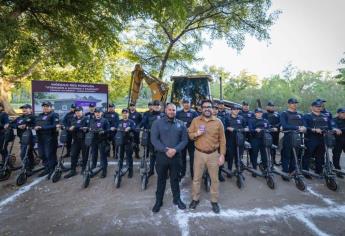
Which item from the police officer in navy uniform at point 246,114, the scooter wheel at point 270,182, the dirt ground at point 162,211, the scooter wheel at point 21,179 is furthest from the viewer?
the police officer in navy uniform at point 246,114

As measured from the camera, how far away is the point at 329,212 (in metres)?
4.80

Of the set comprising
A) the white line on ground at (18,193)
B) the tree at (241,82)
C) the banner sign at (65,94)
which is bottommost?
the white line on ground at (18,193)

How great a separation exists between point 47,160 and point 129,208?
3488 mm

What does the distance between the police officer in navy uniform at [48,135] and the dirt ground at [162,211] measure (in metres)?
0.73

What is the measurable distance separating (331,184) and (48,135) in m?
7.16

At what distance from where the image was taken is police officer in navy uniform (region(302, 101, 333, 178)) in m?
6.63

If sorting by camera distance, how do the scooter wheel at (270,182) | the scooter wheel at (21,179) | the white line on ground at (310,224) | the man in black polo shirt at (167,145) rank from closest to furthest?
the white line on ground at (310,224) < the man in black polo shirt at (167,145) < the scooter wheel at (270,182) < the scooter wheel at (21,179)

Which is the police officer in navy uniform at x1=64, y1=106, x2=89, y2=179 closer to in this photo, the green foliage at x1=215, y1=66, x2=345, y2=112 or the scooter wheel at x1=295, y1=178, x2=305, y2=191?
the scooter wheel at x1=295, y1=178, x2=305, y2=191

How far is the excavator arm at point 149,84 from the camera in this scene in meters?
11.1

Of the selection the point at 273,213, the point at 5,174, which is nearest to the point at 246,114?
the point at 273,213

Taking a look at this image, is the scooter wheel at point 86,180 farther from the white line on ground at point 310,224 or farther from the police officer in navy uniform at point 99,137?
the white line on ground at point 310,224

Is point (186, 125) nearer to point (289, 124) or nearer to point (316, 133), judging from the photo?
point (289, 124)

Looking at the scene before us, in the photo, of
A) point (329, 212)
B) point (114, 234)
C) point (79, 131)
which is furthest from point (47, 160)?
point (329, 212)

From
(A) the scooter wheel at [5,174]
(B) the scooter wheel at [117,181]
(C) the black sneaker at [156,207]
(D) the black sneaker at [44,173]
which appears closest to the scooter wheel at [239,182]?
(C) the black sneaker at [156,207]
